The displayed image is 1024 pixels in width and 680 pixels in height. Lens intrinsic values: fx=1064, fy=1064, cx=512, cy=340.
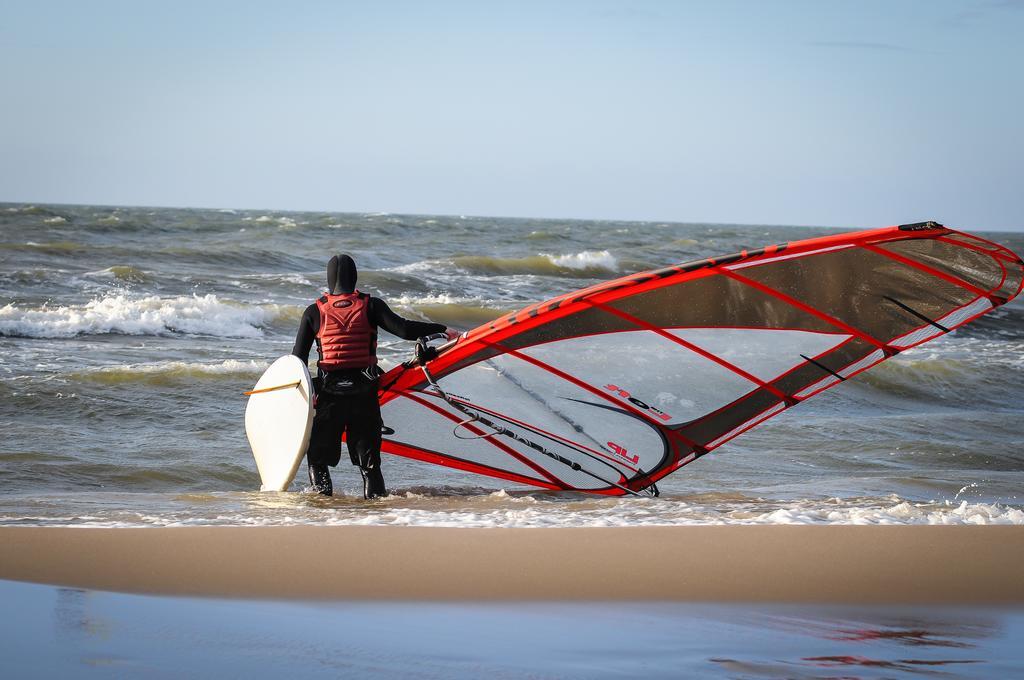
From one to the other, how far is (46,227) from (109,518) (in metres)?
23.9

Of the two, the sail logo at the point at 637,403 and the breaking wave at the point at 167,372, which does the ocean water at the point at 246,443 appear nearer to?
the breaking wave at the point at 167,372

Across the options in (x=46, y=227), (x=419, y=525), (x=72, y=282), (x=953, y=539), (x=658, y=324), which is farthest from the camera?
(x=46, y=227)

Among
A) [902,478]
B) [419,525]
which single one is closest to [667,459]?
[902,478]

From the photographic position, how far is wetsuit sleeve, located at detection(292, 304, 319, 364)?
15.9 ft

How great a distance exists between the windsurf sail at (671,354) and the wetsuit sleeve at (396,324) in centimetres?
31

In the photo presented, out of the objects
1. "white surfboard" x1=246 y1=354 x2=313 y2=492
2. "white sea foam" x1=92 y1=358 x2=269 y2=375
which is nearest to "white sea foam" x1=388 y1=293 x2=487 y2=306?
"white sea foam" x1=92 y1=358 x2=269 y2=375

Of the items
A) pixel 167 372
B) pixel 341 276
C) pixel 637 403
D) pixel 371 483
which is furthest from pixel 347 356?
pixel 167 372

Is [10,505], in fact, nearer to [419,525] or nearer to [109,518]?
[109,518]

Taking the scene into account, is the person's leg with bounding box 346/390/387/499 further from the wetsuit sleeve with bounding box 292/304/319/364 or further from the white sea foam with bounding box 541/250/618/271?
the white sea foam with bounding box 541/250/618/271

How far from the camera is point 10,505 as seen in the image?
184 inches

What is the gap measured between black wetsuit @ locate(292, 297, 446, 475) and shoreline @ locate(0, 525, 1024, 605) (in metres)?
0.95

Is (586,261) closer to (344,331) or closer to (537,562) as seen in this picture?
(344,331)

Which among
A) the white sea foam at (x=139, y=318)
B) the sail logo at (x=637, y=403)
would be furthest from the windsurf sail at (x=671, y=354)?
the white sea foam at (x=139, y=318)

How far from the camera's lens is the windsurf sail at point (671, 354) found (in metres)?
5.03
